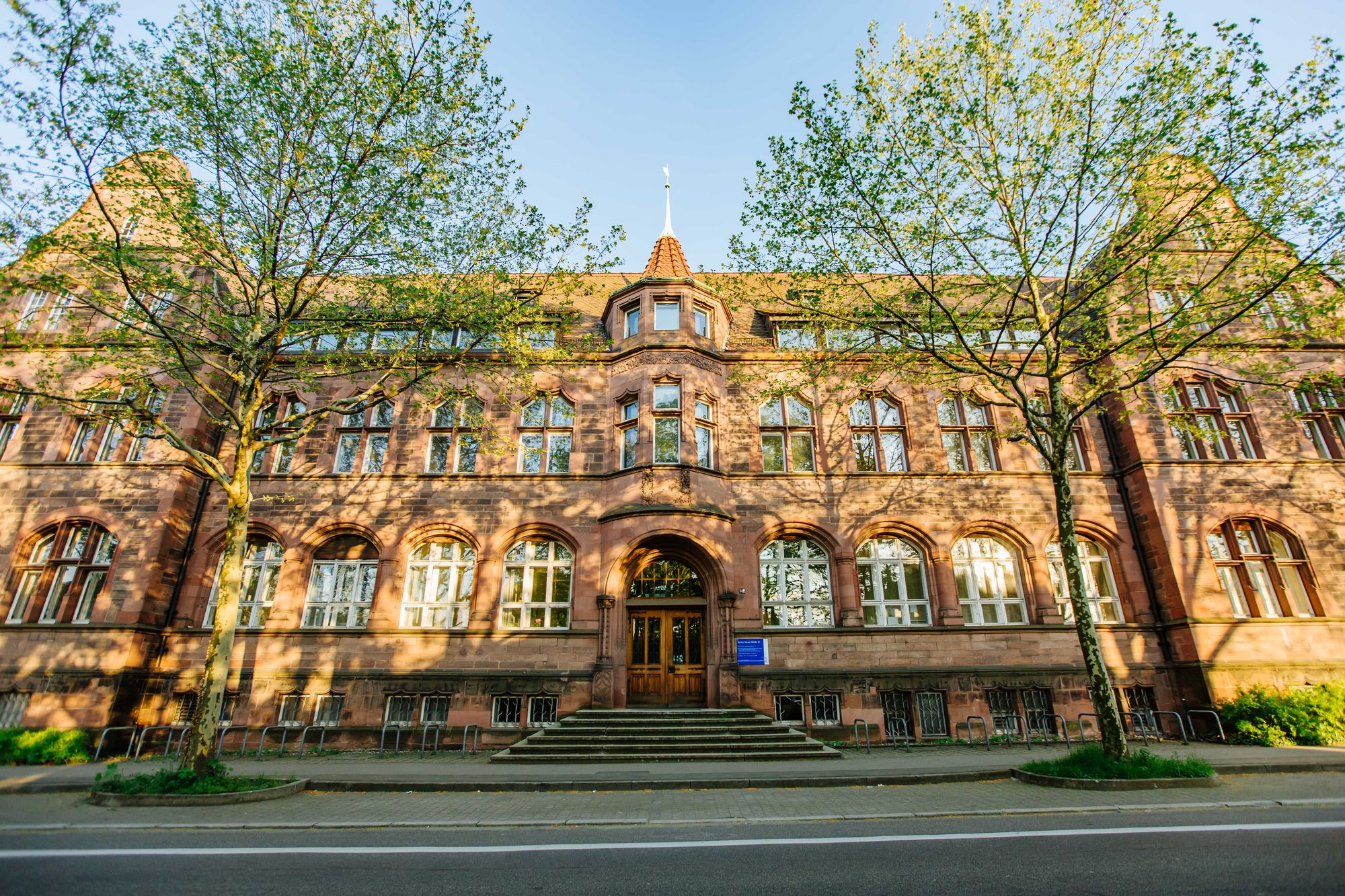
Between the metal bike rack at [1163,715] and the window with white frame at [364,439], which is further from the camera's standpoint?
the window with white frame at [364,439]

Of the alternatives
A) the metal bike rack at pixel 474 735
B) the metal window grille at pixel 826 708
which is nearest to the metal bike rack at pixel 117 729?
the metal bike rack at pixel 474 735

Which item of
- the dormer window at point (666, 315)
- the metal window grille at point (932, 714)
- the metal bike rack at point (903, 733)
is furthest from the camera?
the dormer window at point (666, 315)

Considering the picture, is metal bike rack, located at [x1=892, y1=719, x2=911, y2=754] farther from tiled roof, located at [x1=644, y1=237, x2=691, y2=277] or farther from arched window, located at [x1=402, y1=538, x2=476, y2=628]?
tiled roof, located at [x1=644, y1=237, x2=691, y2=277]

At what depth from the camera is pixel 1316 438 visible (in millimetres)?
17203

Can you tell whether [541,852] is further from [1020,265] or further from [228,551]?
[1020,265]

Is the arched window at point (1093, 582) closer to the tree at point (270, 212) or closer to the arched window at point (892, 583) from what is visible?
the arched window at point (892, 583)

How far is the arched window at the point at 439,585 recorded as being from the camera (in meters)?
15.5

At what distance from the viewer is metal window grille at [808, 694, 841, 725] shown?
14.6 meters

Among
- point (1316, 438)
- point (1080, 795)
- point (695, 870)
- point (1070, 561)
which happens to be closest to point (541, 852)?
point (695, 870)

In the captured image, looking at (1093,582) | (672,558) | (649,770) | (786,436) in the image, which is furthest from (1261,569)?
(649,770)

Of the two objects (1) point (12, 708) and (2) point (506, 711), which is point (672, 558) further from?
(1) point (12, 708)

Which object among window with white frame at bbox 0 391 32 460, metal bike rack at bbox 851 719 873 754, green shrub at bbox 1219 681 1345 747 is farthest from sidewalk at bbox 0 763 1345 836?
window with white frame at bbox 0 391 32 460

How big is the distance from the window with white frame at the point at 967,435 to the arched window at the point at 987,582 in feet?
7.04

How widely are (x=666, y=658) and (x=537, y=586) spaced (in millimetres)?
3782
